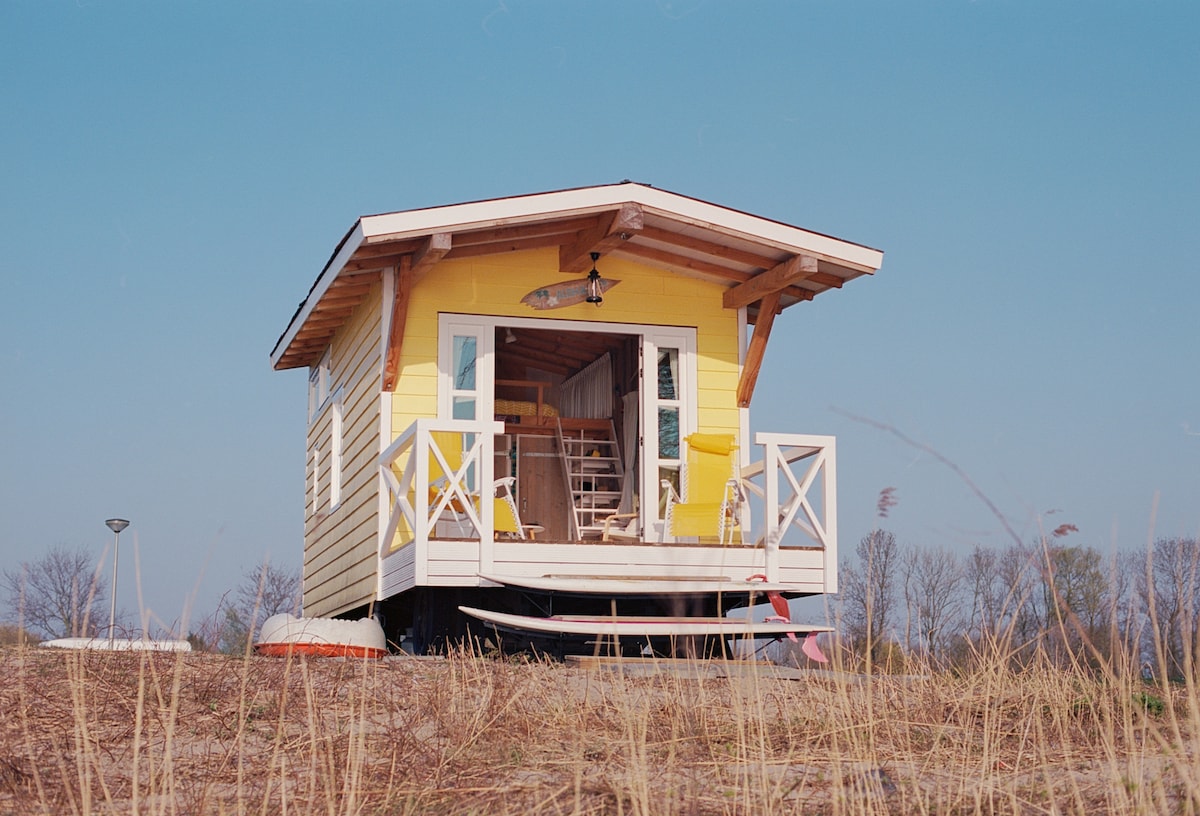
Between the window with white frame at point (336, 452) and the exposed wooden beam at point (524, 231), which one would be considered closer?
the exposed wooden beam at point (524, 231)

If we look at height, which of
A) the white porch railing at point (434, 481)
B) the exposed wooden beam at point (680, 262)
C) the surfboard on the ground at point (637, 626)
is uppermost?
the exposed wooden beam at point (680, 262)

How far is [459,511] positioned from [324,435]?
12.4 ft

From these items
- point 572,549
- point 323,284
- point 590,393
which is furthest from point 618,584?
point 590,393

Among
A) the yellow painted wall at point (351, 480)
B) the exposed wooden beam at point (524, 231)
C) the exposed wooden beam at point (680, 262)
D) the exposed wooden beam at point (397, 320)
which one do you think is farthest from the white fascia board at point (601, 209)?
the yellow painted wall at point (351, 480)

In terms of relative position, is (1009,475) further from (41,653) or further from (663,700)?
(41,653)

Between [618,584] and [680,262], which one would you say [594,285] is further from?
[618,584]

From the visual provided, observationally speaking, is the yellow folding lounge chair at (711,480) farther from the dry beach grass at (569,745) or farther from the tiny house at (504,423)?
the dry beach grass at (569,745)

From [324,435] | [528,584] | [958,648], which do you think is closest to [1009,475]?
[958,648]

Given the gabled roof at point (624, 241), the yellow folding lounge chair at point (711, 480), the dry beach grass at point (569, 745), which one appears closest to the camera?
the dry beach grass at point (569, 745)

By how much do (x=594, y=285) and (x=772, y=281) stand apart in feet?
4.58

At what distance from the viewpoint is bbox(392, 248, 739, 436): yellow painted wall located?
10.0 m

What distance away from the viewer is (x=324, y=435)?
1315 cm

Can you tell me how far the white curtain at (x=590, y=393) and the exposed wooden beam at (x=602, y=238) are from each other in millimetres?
3007

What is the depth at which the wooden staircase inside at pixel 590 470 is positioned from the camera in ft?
42.2
